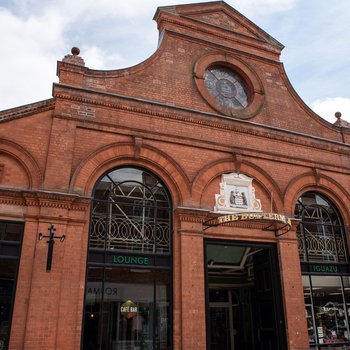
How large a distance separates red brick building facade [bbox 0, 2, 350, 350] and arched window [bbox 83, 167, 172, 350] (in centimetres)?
3

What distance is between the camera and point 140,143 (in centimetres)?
1119

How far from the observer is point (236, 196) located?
1213cm

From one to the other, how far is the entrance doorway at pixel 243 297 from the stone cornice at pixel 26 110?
6.11 metres

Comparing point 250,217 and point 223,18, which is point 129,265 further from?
point 223,18

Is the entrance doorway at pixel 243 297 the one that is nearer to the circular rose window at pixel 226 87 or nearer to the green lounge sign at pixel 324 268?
the green lounge sign at pixel 324 268

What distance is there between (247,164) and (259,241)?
8.37ft

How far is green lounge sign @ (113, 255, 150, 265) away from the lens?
1009 cm

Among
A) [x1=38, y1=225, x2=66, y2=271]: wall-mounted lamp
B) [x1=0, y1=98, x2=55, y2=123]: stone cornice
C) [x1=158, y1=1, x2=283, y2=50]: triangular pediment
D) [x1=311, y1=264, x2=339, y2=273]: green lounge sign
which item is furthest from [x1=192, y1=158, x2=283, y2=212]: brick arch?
[x1=158, y1=1, x2=283, y2=50]: triangular pediment

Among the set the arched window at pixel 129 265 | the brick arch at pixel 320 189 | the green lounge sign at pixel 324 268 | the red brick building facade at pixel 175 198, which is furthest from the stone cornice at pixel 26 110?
the green lounge sign at pixel 324 268

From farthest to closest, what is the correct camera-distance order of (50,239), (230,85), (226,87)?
(230,85), (226,87), (50,239)

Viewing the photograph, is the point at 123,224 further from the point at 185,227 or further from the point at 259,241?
the point at 259,241

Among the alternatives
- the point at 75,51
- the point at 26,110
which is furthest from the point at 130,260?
the point at 75,51

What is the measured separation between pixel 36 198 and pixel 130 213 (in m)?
2.55

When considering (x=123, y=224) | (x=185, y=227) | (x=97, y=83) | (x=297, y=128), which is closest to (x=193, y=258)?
(x=185, y=227)
